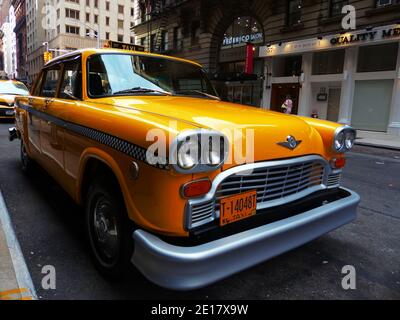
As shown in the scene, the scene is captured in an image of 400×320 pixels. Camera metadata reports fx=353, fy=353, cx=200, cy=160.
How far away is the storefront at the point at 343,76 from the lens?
14266 mm

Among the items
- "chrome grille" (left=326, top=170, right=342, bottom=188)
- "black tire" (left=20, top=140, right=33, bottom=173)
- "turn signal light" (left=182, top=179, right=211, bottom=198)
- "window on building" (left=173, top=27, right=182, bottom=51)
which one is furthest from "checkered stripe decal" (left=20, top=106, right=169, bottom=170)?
"window on building" (left=173, top=27, right=182, bottom=51)

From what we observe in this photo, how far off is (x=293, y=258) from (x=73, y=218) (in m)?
2.43

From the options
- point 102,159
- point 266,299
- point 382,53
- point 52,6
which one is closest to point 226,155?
point 102,159

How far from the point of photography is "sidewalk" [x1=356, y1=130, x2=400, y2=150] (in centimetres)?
1248

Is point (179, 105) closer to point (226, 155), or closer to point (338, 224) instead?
point (226, 155)

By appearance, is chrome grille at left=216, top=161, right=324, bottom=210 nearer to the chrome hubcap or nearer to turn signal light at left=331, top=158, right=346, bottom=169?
turn signal light at left=331, top=158, right=346, bottom=169

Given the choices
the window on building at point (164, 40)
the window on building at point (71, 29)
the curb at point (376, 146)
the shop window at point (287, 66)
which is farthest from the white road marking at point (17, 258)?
the window on building at point (71, 29)

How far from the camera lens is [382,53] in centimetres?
1457

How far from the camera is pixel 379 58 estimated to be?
14.7m

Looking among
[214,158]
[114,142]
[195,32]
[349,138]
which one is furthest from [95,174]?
[195,32]

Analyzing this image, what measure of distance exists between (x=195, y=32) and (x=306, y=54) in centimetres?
1041

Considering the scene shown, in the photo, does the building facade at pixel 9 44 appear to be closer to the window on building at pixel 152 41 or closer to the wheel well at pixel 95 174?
the window on building at pixel 152 41

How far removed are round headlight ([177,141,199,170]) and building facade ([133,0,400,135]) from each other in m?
14.3

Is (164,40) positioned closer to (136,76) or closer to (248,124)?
(136,76)
